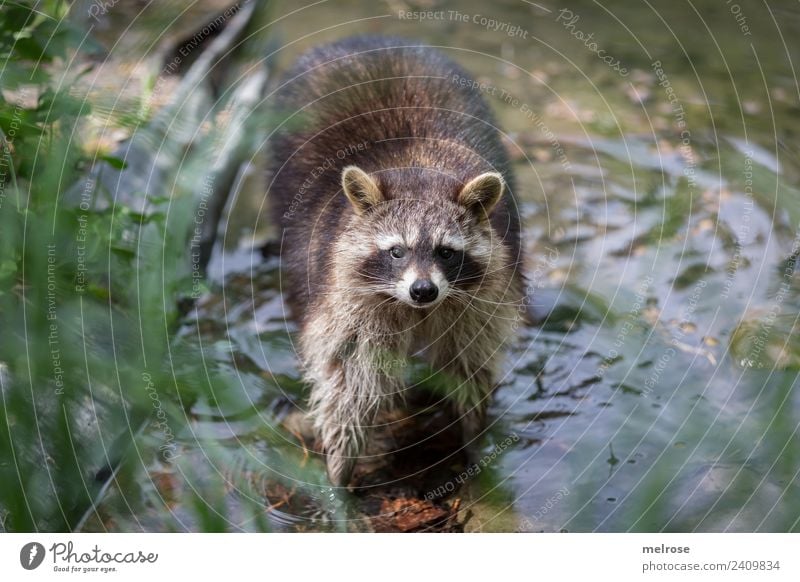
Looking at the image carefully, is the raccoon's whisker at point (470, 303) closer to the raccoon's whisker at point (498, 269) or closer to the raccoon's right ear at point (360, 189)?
the raccoon's whisker at point (498, 269)

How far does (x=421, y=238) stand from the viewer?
2.93 m

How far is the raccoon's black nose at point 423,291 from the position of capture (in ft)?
9.14

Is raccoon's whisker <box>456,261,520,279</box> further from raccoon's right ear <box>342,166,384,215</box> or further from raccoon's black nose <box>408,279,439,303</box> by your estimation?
raccoon's right ear <box>342,166,384,215</box>

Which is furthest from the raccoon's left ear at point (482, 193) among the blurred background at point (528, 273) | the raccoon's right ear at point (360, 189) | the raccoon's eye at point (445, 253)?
the blurred background at point (528, 273)

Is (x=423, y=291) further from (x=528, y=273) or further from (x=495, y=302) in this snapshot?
(x=528, y=273)

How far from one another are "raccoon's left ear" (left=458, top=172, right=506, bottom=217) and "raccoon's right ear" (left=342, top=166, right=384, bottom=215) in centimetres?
30

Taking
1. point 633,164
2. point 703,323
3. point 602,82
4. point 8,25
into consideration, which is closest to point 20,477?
point 8,25

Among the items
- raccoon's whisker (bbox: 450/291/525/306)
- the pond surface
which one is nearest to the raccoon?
raccoon's whisker (bbox: 450/291/525/306)

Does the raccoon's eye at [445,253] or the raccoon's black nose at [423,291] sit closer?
the raccoon's black nose at [423,291]

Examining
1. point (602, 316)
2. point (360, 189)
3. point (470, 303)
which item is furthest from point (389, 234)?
point (602, 316)

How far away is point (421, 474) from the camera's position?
3.30 metres

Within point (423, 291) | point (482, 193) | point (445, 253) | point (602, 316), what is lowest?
point (602, 316)

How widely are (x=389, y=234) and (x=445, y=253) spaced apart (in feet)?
0.69

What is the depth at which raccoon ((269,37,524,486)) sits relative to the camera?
2.99 meters
